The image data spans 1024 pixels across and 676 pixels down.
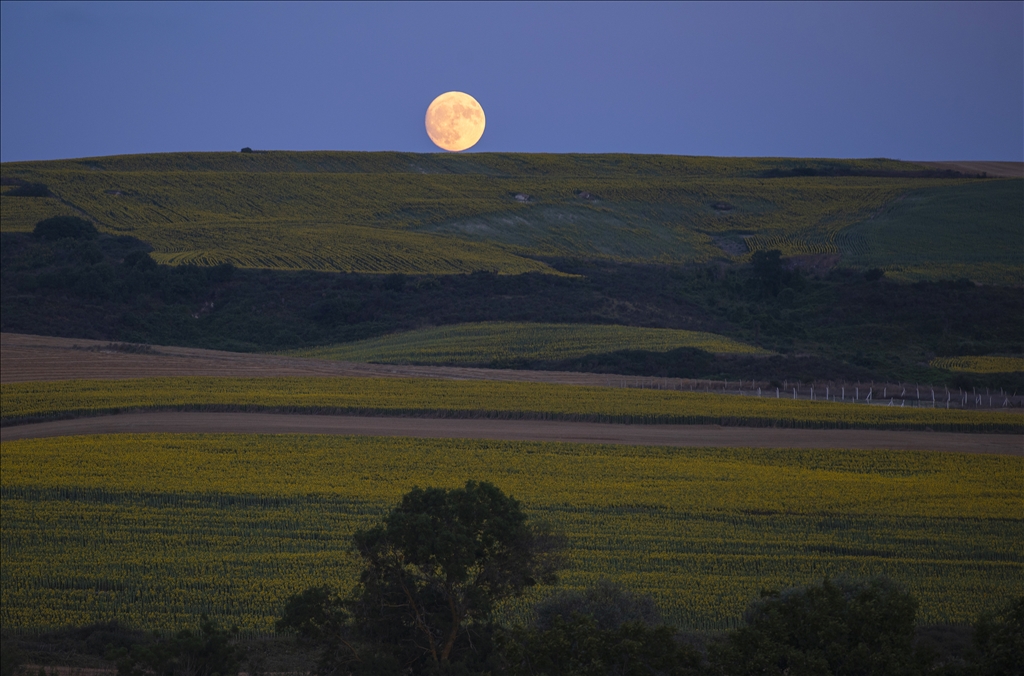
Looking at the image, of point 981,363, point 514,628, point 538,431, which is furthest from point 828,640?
point 981,363

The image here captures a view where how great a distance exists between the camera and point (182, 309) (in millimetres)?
58219

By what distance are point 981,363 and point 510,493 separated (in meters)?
31.7

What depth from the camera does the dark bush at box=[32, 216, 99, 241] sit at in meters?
67.6

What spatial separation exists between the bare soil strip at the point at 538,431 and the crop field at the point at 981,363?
1305 cm

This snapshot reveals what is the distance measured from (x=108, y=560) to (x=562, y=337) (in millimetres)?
35092

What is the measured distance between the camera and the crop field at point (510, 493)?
1716 cm

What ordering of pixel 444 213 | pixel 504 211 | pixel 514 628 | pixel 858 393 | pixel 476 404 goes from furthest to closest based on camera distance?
pixel 504 211 → pixel 444 213 → pixel 858 393 → pixel 476 404 → pixel 514 628

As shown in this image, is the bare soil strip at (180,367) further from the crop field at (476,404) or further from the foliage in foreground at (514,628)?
the foliage in foreground at (514,628)

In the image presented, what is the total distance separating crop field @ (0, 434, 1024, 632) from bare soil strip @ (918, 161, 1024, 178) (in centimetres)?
8002

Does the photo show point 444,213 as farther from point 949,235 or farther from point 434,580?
point 434,580

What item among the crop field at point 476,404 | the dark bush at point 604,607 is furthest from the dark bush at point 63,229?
the dark bush at point 604,607

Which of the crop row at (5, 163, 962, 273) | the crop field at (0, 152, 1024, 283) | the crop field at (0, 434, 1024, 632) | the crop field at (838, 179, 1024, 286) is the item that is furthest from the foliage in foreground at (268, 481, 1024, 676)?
the crop field at (838, 179, 1024, 286)

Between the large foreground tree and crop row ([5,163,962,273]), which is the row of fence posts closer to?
crop row ([5,163,962,273])

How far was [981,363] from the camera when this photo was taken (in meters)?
Result: 44.8
